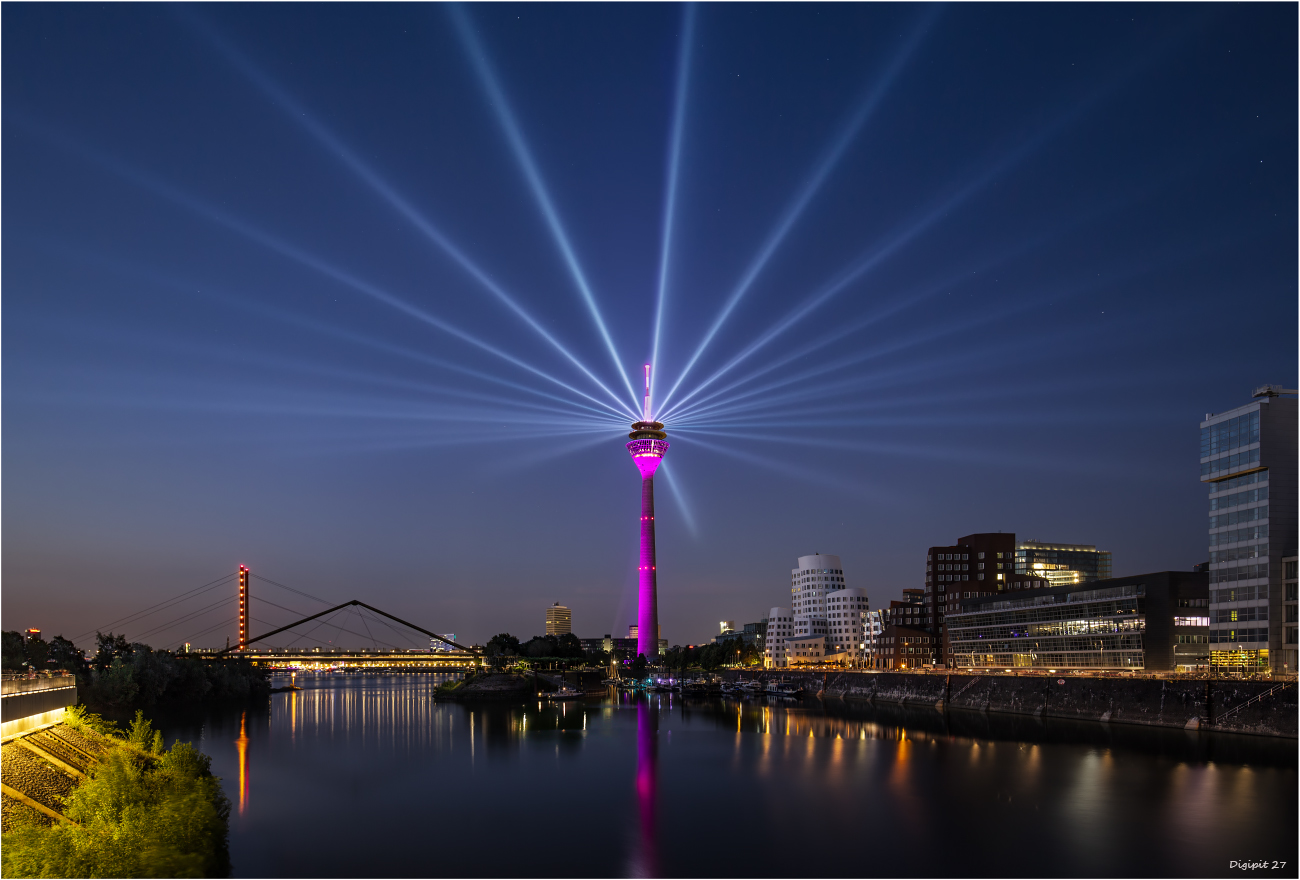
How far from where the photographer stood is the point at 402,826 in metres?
39.6

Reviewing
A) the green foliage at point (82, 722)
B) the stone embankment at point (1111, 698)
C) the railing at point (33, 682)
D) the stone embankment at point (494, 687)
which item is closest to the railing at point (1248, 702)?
the stone embankment at point (1111, 698)

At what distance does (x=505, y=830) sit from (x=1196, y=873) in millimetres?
25432

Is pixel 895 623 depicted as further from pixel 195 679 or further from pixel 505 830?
pixel 505 830

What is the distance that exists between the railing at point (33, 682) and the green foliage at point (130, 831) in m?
3.98

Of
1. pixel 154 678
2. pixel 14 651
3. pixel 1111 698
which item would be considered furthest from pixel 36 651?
pixel 1111 698

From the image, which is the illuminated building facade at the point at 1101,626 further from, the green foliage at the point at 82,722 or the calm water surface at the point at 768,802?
the green foliage at the point at 82,722

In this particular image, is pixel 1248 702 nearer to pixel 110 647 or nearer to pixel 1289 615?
pixel 1289 615

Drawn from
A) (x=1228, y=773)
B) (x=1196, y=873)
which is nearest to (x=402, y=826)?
(x=1196, y=873)

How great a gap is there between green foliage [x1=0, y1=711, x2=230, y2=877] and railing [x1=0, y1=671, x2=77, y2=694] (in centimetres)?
→ 398

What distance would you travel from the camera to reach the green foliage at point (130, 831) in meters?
22.6

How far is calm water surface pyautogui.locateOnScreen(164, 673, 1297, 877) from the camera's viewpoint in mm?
32812

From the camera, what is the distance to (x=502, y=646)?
175 metres

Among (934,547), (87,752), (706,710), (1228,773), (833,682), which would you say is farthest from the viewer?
(934,547)

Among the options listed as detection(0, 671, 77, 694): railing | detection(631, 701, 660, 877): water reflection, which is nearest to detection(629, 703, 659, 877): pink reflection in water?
detection(631, 701, 660, 877): water reflection
